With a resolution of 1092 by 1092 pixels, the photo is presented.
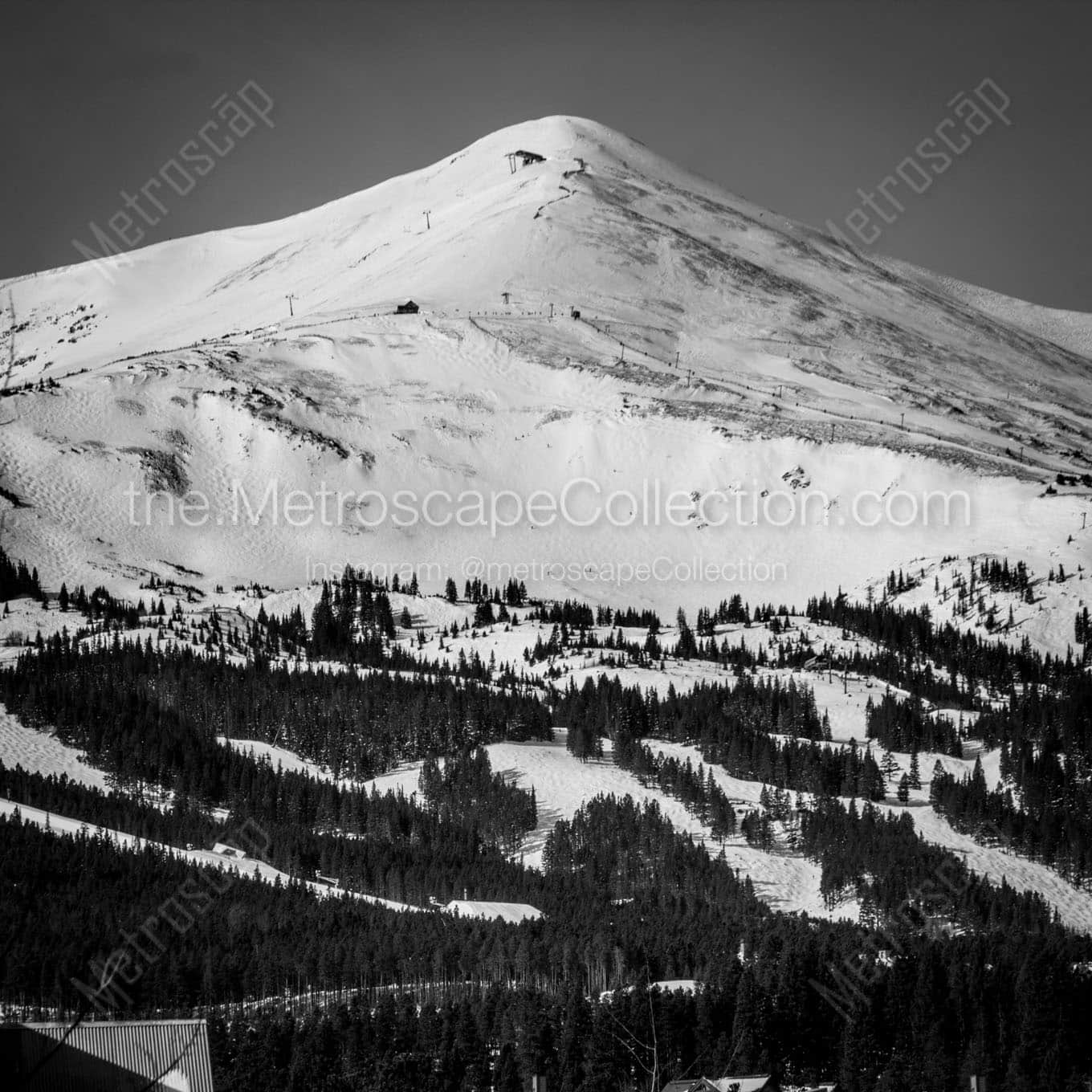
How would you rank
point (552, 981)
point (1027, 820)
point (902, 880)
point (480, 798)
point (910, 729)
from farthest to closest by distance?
point (910, 729)
point (480, 798)
point (1027, 820)
point (902, 880)
point (552, 981)

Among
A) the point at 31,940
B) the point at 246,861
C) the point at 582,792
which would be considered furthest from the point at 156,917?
the point at 582,792

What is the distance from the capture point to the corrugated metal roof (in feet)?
160

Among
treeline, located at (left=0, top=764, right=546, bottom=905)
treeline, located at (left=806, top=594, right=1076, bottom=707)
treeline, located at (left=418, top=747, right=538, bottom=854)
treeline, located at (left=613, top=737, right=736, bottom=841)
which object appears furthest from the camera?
treeline, located at (left=806, top=594, right=1076, bottom=707)

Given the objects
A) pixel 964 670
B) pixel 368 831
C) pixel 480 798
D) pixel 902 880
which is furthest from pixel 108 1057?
pixel 964 670

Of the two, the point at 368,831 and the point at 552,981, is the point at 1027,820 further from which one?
the point at 552,981

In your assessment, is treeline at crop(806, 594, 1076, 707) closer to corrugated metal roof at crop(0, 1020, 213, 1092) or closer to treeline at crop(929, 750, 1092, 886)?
treeline at crop(929, 750, 1092, 886)

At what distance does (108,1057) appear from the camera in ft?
161

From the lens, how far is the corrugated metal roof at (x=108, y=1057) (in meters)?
48.8

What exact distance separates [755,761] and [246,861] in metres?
49.3

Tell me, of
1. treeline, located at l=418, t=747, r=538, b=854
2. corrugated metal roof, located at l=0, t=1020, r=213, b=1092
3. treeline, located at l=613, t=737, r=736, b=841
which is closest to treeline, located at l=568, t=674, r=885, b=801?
treeline, located at l=613, t=737, r=736, b=841

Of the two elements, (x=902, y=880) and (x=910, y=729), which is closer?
(x=902, y=880)

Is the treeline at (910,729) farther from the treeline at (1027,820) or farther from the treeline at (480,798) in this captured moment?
the treeline at (480,798)

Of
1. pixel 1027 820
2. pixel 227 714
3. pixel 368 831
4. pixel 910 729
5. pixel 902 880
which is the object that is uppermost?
pixel 910 729

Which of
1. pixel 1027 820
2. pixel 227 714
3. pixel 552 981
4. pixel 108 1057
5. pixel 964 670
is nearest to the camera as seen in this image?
pixel 108 1057
